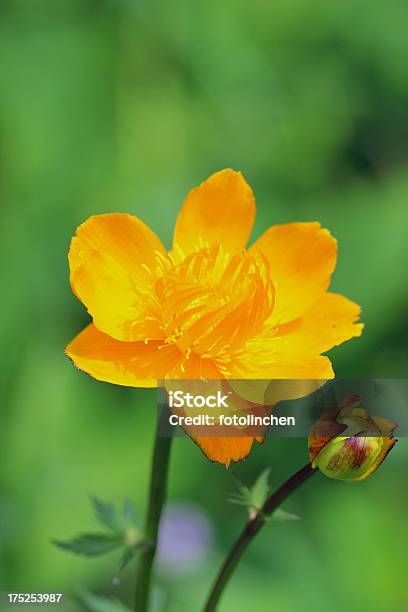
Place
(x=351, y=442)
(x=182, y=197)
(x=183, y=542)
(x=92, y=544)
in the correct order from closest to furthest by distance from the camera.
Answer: (x=351, y=442), (x=92, y=544), (x=183, y=542), (x=182, y=197)

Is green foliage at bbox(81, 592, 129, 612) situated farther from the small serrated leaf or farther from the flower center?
the flower center

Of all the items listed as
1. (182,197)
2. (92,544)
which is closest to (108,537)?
(92,544)

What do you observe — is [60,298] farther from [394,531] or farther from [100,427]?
[394,531]

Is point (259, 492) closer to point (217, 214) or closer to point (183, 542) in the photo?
point (217, 214)

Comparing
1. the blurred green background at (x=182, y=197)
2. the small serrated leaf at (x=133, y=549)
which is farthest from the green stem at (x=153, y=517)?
the blurred green background at (x=182, y=197)

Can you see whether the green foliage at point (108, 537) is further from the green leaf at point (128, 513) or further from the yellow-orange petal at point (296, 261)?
the yellow-orange petal at point (296, 261)

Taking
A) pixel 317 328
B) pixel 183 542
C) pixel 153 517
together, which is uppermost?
pixel 317 328
